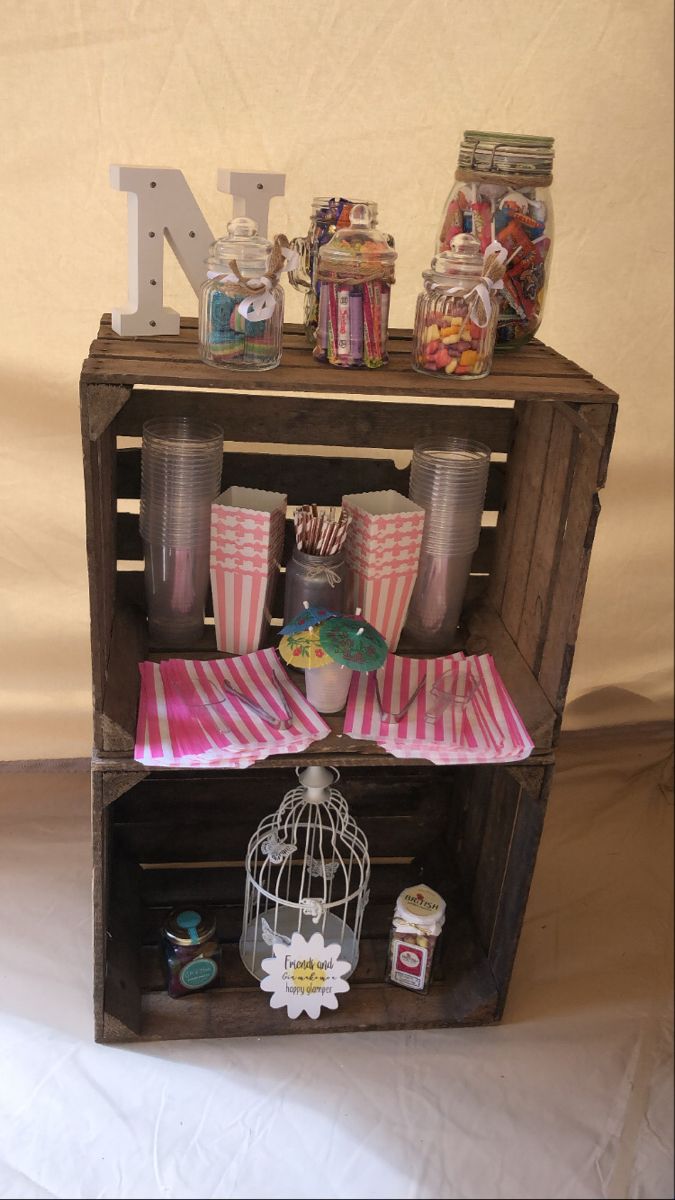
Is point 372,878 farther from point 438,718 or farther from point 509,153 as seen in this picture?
point 509,153

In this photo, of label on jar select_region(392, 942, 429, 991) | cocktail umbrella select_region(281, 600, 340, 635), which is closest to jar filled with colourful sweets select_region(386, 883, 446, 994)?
label on jar select_region(392, 942, 429, 991)

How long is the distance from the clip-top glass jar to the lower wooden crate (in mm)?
583

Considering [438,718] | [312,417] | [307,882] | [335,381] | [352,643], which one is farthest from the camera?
[307,882]

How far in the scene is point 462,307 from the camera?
4.97ft

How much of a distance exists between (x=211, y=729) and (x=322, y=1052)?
58cm

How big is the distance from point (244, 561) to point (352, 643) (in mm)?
226

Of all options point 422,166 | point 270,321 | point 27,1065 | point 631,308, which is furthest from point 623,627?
point 27,1065

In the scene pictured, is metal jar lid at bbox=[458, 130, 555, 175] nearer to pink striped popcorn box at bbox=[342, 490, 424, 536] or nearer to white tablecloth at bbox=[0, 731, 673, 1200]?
pink striped popcorn box at bbox=[342, 490, 424, 536]

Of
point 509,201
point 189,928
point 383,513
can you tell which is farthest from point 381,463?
point 189,928

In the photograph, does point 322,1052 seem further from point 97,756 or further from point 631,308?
point 631,308

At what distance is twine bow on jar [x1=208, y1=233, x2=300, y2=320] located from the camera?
149 centimetres

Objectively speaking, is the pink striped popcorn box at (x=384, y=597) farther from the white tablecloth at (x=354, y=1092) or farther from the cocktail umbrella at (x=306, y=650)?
the white tablecloth at (x=354, y=1092)

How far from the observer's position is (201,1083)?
171 cm

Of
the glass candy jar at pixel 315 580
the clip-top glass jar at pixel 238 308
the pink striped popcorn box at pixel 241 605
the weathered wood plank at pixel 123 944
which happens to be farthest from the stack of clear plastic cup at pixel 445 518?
the weathered wood plank at pixel 123 944
